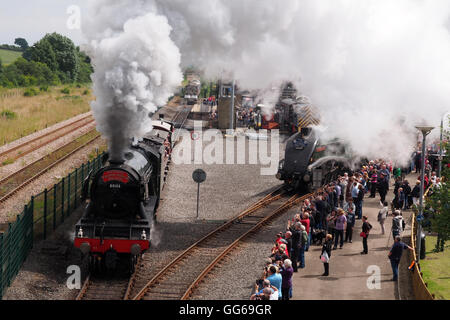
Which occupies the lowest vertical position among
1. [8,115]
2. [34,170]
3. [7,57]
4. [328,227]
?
[328,227]

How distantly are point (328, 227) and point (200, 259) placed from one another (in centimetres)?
369

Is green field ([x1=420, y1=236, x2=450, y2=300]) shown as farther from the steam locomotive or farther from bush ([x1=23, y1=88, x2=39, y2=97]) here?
bush ([x1=23, y1=88, x2=39, y2=97])

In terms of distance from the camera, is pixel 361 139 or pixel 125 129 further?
pixel 361 139

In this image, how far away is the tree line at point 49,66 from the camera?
7594cm

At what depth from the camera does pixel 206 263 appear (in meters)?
16.0

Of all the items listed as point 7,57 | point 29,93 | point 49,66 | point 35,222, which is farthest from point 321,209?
point 7,57

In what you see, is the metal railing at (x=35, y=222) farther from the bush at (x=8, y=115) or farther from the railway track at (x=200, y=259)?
the bush at (x=8, y=115)

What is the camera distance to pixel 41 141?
119 feet

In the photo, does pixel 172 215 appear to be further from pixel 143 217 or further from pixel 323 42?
pixel 323 42

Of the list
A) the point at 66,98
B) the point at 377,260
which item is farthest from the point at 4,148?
the point at 66,98

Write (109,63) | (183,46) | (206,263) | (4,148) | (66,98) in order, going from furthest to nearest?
(66,98) < (4,148) < (183,46) < (206,263) < (109,63)

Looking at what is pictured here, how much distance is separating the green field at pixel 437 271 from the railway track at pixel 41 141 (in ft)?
64.3

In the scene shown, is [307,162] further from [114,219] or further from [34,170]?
[34,170]

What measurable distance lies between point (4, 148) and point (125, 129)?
68.2ft
